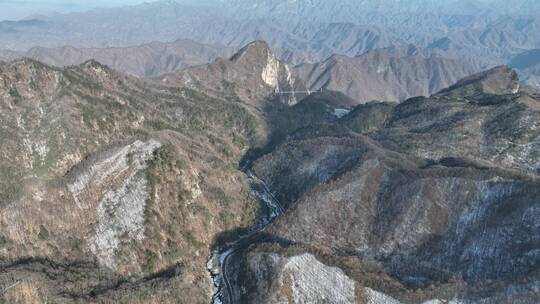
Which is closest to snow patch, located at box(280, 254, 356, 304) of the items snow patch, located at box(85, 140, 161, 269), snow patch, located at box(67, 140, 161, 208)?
snow patch, located at box(85, 140, 161, 269)

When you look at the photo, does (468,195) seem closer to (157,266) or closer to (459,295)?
(459,295)

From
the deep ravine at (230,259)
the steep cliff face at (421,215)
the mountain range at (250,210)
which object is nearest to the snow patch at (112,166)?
the mountain range at (250,210)

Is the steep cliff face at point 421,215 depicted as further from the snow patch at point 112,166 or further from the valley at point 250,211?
the snow patch at point 112,166

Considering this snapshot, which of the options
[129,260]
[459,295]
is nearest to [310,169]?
[129,260]

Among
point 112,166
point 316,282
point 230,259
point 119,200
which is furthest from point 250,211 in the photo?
point 316,282

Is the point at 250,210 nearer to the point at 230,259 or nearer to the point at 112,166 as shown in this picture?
the point at 230,259
